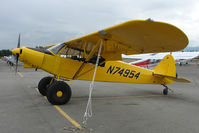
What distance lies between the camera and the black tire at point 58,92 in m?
5.19

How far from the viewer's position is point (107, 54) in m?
6.22

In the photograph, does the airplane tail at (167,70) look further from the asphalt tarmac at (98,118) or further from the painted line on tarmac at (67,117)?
the painted line on tarmac at (67,117)

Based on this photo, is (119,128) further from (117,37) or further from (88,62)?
(88,62)

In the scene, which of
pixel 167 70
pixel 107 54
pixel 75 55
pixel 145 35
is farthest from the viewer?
pixel 167 70

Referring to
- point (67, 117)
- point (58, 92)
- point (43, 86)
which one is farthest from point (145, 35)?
point (43, 86)

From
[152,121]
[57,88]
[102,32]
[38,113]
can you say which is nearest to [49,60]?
[57,88]

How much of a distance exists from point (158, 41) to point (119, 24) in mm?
1423

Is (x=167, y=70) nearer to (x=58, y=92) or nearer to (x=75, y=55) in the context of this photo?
(x=75, y=55)

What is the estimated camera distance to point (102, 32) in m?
4.22

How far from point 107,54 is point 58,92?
7.37 feet

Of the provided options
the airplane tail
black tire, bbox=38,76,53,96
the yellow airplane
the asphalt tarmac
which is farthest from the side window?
the airplane tail

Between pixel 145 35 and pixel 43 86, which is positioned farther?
pixel 43 86

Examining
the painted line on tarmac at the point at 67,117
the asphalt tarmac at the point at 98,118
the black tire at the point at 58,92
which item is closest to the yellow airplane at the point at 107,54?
the black tire at the point at 58,92

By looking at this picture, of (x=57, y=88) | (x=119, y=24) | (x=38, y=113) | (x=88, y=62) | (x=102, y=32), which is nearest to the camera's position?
(x=119, y=24)
